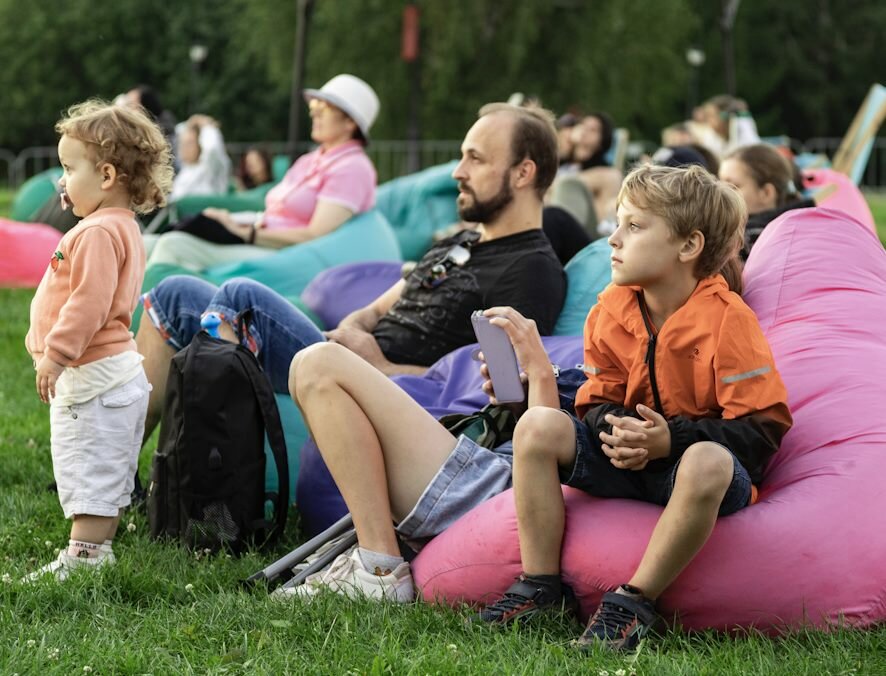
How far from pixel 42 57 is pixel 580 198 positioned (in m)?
34.6

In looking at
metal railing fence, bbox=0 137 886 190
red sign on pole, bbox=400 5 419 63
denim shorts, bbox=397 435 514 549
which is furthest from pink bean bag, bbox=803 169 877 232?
red sign on pole, bbox=400 5 419 63

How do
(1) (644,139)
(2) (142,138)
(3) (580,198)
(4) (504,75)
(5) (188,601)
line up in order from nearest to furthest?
(5) (188,601), (2) (142,138), (3) (580,198), (4) (504,75), (1) (644,139)

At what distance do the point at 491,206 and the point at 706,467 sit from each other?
1.84 metres

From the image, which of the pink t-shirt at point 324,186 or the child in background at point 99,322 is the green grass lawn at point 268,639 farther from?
the pink t-shirt at point 324,186

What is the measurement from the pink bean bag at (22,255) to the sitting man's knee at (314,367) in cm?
608

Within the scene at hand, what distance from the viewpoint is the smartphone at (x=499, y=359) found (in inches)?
144

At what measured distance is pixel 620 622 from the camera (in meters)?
3.21

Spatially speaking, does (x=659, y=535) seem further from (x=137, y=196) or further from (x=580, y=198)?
(x=580, y=198)

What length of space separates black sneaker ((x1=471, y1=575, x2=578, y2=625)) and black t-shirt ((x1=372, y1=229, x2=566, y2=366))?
4.57ft

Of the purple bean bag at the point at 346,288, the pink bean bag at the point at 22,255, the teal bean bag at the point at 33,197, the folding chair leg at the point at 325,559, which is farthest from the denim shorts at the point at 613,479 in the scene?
the teal bean bag at the point at 33,197

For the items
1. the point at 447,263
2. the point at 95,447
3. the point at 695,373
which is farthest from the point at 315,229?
the point at 695,373

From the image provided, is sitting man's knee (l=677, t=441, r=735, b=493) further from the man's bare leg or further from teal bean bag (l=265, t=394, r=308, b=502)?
teal bean bag (l=265, t=394, r=308, b=502)

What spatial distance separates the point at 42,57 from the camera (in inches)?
1578

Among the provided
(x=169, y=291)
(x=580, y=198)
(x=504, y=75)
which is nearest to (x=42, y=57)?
(x=504, y=75)
